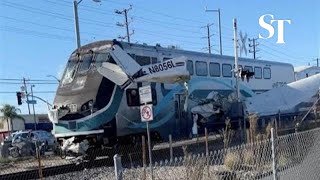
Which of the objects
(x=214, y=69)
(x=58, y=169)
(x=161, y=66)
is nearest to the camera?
(x=58, y=169)

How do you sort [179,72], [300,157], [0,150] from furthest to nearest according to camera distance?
[0,150], [179,72], [300,157]

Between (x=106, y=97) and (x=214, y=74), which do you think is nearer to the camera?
(x=106, y=97)

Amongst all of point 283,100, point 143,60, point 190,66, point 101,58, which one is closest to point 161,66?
point 143,60

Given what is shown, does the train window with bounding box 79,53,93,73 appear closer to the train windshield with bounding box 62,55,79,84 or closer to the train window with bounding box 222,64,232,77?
the train windshield with bounding box 62,55,79,84

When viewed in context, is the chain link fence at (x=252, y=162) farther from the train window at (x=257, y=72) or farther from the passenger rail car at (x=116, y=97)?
the train window at (x=257, y=72)

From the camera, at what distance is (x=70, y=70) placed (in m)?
16.9

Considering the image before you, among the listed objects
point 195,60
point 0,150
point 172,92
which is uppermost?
point 195,60

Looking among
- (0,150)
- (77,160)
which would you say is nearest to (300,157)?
(77,160)

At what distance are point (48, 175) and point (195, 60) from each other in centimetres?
788

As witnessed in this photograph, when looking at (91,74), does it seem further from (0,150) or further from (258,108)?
(0,150)

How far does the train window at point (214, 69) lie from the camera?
787 inches

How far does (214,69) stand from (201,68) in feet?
3.86

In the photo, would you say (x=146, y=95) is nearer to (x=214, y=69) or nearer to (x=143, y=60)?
(x=143, y=60)

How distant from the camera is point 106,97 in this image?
1553 centimetres
